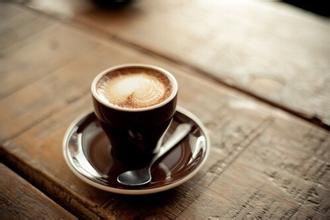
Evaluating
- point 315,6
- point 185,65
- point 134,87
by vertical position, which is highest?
point 134,87

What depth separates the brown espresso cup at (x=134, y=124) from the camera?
80 centimetres

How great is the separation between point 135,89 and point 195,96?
0.88 ft

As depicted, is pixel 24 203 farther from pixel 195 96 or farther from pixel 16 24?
pixel 16 24

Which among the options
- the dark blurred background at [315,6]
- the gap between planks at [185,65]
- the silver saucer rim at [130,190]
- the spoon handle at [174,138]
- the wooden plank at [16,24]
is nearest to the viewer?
the silver saucer rim at [130,190]

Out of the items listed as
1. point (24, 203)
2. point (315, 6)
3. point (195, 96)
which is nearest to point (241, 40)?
point (195, 96)

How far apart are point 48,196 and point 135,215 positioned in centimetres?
19

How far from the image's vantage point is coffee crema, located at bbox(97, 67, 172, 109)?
2.77ft

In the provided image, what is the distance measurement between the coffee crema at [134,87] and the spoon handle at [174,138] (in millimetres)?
116

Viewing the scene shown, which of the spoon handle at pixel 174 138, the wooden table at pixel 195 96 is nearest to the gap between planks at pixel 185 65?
the wooden table at pixel 195 96

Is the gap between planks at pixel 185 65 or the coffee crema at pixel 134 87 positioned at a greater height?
the coffee crema at pixel 134 87

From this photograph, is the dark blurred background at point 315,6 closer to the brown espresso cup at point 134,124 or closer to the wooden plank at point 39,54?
the wooden plank at point 39,54

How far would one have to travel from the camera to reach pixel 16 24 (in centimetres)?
144

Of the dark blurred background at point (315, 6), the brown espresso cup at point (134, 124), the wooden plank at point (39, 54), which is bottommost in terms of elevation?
the dark blurred background at point (315, 6)

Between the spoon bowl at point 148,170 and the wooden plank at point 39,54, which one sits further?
the wooden plank at point 39,54
